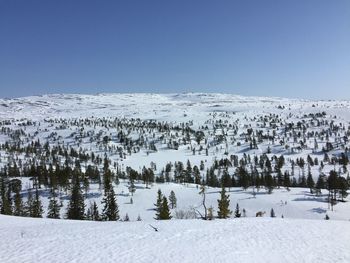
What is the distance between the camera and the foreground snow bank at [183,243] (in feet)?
73.4

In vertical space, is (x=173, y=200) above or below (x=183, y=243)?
below

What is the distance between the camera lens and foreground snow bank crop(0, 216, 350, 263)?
880 inches

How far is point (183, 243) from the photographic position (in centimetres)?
2617

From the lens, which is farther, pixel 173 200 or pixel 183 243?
pixel 173 200

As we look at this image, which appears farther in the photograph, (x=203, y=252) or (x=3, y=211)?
(x=3, y=211)

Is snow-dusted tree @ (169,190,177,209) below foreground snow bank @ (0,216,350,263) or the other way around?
below

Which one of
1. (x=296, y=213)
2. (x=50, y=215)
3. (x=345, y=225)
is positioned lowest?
(x=296, y=213)

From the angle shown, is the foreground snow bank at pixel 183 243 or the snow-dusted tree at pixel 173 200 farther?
the snow-dusted tree at pixel 173 200

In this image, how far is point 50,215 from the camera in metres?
96.6

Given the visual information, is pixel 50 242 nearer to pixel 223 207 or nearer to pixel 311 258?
pixel 311 258

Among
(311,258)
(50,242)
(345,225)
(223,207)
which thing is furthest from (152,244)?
(223,207)

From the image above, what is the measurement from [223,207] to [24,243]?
2099 inches

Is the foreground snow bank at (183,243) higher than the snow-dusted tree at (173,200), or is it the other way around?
the foreground snow bank at (183,243)

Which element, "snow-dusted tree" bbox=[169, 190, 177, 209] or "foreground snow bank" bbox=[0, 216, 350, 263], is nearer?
"foreground snow bank" bbox=[0, 216, 350, 263]
